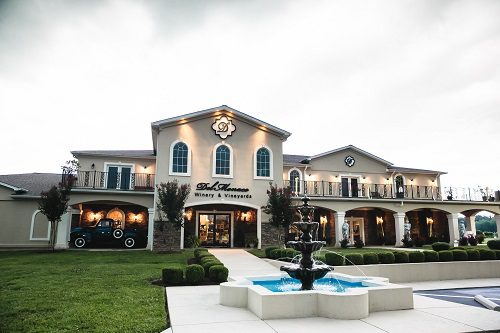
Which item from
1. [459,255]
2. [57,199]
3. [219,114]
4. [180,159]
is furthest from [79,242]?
[459,255]

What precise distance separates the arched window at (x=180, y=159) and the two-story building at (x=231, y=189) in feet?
0.19

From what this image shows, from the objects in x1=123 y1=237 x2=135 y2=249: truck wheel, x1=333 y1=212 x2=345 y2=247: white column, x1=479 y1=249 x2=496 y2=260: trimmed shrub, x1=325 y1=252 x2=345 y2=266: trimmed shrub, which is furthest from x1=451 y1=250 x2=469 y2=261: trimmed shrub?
x1=123 y1=237 x2=135 y2=249: truck wheel

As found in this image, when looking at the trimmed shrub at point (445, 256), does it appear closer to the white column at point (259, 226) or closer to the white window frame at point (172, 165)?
the white column at point (259, 226)

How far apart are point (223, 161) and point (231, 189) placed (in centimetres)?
178

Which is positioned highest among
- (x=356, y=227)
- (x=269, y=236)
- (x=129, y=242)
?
(x=356, y=227)

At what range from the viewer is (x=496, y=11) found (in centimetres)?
841

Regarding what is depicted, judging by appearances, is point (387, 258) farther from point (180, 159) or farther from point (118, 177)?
point (118, 177)

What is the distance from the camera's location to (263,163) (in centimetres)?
2184

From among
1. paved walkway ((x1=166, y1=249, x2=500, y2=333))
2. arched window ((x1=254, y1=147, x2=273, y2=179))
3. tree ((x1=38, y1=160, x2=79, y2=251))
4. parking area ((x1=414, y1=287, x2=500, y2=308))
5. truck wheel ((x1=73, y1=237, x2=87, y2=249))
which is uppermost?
arched window ((x1=254, y1=147, x2=273, y2=179))

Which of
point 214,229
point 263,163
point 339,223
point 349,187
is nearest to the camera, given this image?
point 263,163

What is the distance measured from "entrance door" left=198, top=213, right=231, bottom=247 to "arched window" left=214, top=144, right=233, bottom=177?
3940 millimetres

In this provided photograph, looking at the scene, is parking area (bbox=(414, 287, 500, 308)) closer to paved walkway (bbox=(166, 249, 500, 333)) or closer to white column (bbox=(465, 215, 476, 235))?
paved walkway (bbox=(166, 249, 500, 333))

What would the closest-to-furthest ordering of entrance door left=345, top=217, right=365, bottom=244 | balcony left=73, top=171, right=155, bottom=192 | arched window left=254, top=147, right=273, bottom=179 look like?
arched window left=254, top=147, right=273, bottom=179, balcony left=73, top=171, right=155, bottom=192, entrance door left=345, top=217, right=365, bottom=244

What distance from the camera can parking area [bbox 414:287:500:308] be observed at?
30.6 feet
